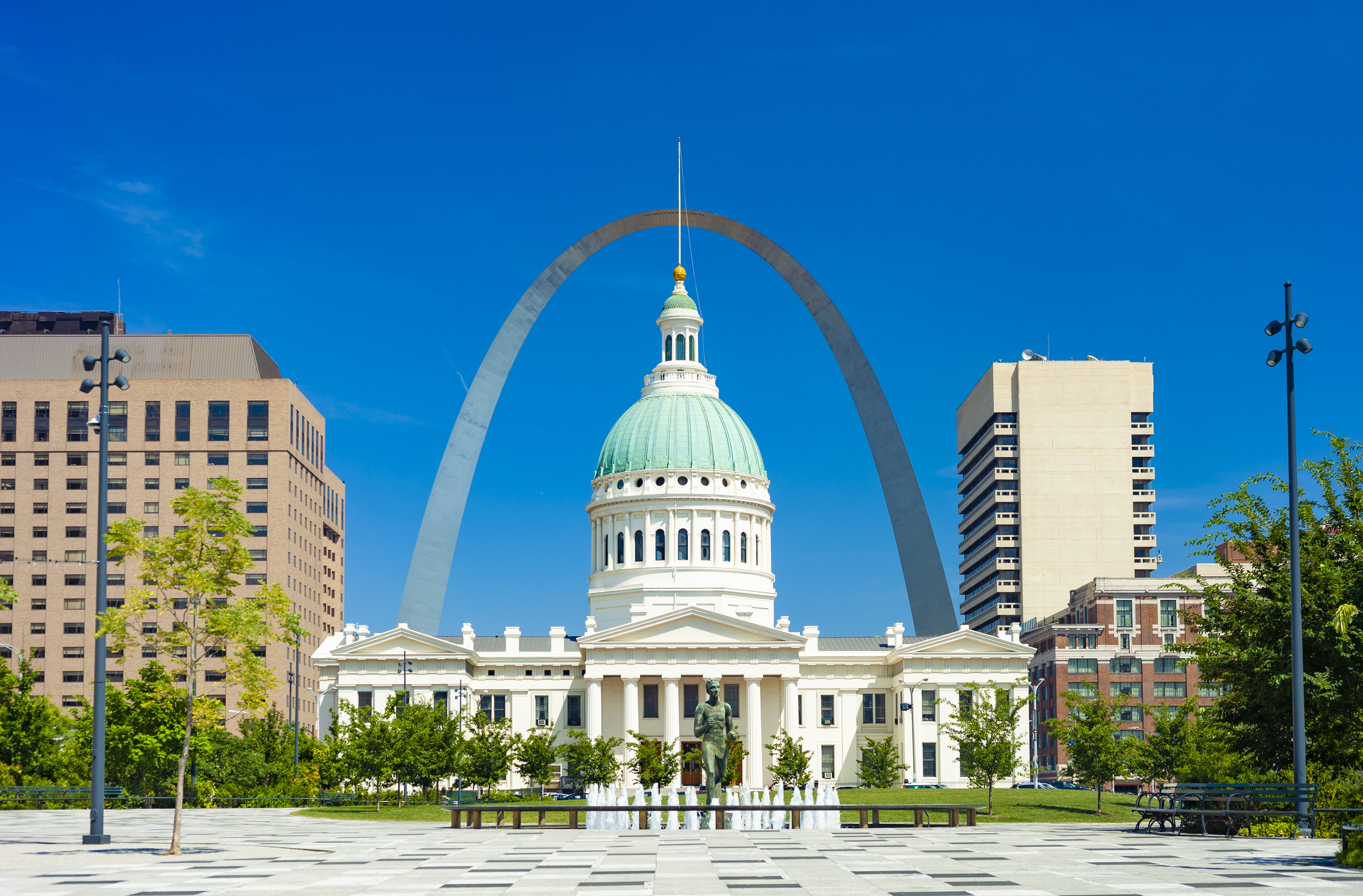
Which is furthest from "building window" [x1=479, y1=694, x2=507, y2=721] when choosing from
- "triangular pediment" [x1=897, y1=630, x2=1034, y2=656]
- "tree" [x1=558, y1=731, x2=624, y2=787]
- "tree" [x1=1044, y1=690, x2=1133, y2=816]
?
"tree" [x1=1044, y1=690, x2=1133, y2=816]

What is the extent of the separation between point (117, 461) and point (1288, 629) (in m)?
128

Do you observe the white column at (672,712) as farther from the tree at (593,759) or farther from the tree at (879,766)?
the tree at (593,759)

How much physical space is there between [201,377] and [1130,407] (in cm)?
10245

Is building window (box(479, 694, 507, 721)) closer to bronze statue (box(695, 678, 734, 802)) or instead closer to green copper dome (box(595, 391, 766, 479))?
green copper dome (box(595, 391, 766, 479))

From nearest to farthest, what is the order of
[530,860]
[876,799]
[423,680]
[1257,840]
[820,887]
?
1. [820,887]
2. [530,860]
3. [1257,840]
4. [876,799]
5. [423,680]

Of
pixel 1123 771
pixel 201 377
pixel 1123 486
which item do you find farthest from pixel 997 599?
pixel 1123 771

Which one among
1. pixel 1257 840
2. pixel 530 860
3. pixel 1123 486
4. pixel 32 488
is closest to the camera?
pixel 530 860

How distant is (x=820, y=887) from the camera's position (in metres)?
24.3

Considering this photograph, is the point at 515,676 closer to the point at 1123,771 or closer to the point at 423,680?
the point at 423,680

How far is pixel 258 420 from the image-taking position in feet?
476

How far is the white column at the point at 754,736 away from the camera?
105312 mm

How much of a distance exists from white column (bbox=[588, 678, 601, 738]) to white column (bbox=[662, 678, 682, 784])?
16.1 ft

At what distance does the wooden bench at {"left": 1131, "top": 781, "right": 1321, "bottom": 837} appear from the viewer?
34719 millimetres

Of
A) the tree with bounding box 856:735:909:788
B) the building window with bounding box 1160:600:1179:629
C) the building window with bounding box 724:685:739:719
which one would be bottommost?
the tree with bounding box 856:735:909:788
